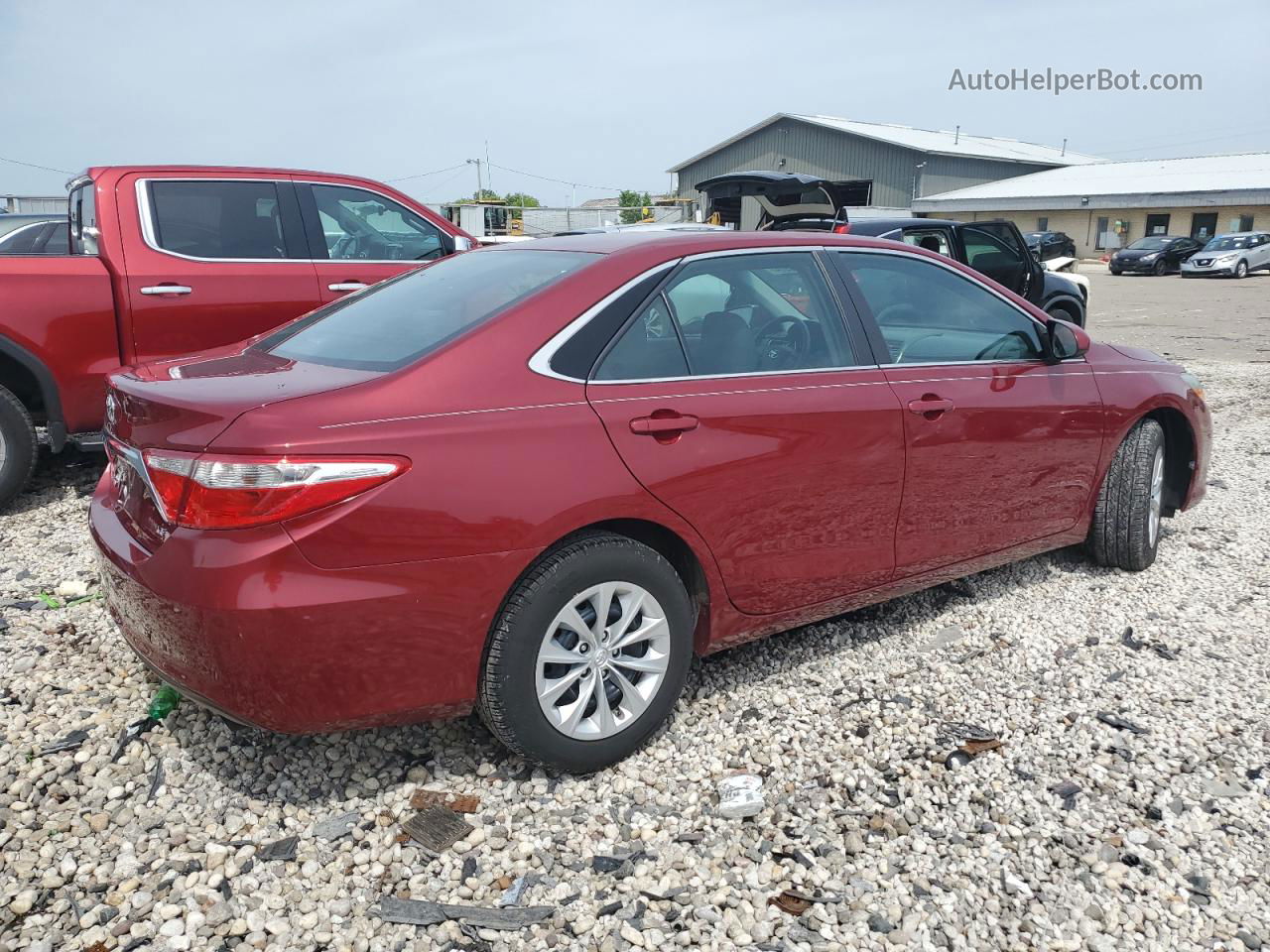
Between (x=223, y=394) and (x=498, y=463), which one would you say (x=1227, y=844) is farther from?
(x=223, y=394)

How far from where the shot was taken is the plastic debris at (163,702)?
3.28 meters

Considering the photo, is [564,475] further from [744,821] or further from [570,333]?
[744,821]

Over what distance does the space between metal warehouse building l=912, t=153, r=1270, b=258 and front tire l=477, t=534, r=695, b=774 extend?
41459 millimetres

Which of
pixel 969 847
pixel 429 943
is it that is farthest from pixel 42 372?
pixel 969 847

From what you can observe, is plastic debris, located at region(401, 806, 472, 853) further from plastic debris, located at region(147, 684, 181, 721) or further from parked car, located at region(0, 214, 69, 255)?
parked car, located at region(0, 214, 69, 255)

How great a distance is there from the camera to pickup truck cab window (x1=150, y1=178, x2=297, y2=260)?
5.60 meters

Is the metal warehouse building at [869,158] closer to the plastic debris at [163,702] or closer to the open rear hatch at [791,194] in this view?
the open rear hatch at [791,194]

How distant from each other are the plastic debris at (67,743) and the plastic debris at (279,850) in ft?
2.91

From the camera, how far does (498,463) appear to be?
2600mm

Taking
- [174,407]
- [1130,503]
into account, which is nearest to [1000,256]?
[1130,503]

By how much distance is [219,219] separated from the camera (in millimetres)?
5777

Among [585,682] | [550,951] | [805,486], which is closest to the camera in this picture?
[550,951]

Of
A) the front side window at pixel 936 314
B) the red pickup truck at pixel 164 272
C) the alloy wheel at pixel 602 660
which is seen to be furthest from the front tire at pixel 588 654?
the red pickup truck at pixel 164 272

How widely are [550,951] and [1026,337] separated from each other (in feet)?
10.1
